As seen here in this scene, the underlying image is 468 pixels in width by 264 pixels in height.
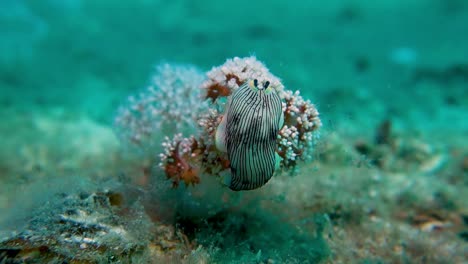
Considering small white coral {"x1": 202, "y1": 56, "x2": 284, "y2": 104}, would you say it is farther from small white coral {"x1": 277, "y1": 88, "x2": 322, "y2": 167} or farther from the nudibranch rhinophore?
the nudibranch rhinophore

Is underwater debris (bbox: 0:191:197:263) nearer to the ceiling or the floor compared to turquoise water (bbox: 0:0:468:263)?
nearer to the floor

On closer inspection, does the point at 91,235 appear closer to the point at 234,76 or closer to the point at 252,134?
the point at 252,134

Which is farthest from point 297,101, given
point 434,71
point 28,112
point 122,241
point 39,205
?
point 434,71

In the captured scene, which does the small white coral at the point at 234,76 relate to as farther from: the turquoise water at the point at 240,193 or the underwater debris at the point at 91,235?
the underwater debris at the point at 91,235

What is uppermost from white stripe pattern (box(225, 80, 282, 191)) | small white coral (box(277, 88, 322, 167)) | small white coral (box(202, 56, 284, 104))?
small white coral (box(202, 56, 284, 104))

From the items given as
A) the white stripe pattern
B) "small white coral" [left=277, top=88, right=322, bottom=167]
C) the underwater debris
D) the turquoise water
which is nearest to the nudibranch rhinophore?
the white stripe pattern

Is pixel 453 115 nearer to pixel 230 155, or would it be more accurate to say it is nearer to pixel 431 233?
pixel 431 233
